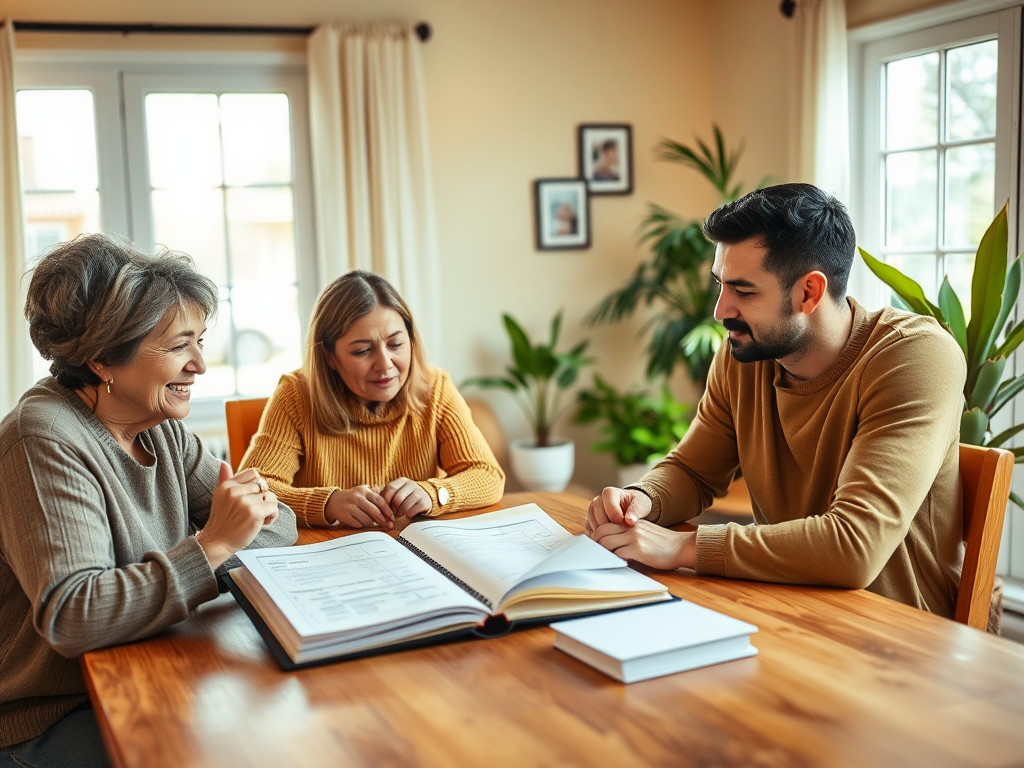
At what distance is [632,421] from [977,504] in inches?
108

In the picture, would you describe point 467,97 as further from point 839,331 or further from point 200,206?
point 839,331

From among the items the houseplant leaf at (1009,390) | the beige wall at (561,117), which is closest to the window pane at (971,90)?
the beige wall at (561,117)

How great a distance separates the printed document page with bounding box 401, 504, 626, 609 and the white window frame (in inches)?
87.9

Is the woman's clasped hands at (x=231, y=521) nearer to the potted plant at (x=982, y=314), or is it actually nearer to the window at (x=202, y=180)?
the potted plant at (x=982, y=314)

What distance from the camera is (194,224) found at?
13.5 ft

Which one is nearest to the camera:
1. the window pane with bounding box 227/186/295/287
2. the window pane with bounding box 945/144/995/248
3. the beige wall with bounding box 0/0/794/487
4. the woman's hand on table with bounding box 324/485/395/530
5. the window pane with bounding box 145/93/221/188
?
the woman's hand on table with bounding box 324/485/395/530

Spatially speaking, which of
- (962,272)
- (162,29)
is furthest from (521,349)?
(162,29)

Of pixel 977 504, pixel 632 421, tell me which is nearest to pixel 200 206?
pixel 632 421

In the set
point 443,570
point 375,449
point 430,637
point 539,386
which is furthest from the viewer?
point 539,386

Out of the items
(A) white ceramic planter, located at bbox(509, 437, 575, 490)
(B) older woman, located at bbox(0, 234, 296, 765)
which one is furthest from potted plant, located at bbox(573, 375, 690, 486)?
(B) older woman, located at bbox(0, 234, 296, 765)

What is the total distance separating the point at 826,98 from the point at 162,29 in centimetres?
258

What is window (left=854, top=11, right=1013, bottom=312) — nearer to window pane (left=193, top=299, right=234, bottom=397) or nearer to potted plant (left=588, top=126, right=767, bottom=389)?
potted plant (left=588, top=126, right=767, bottom=389)

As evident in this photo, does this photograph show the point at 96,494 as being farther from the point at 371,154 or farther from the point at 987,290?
the point at 371,154

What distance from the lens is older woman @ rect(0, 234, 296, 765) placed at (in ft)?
4.24
